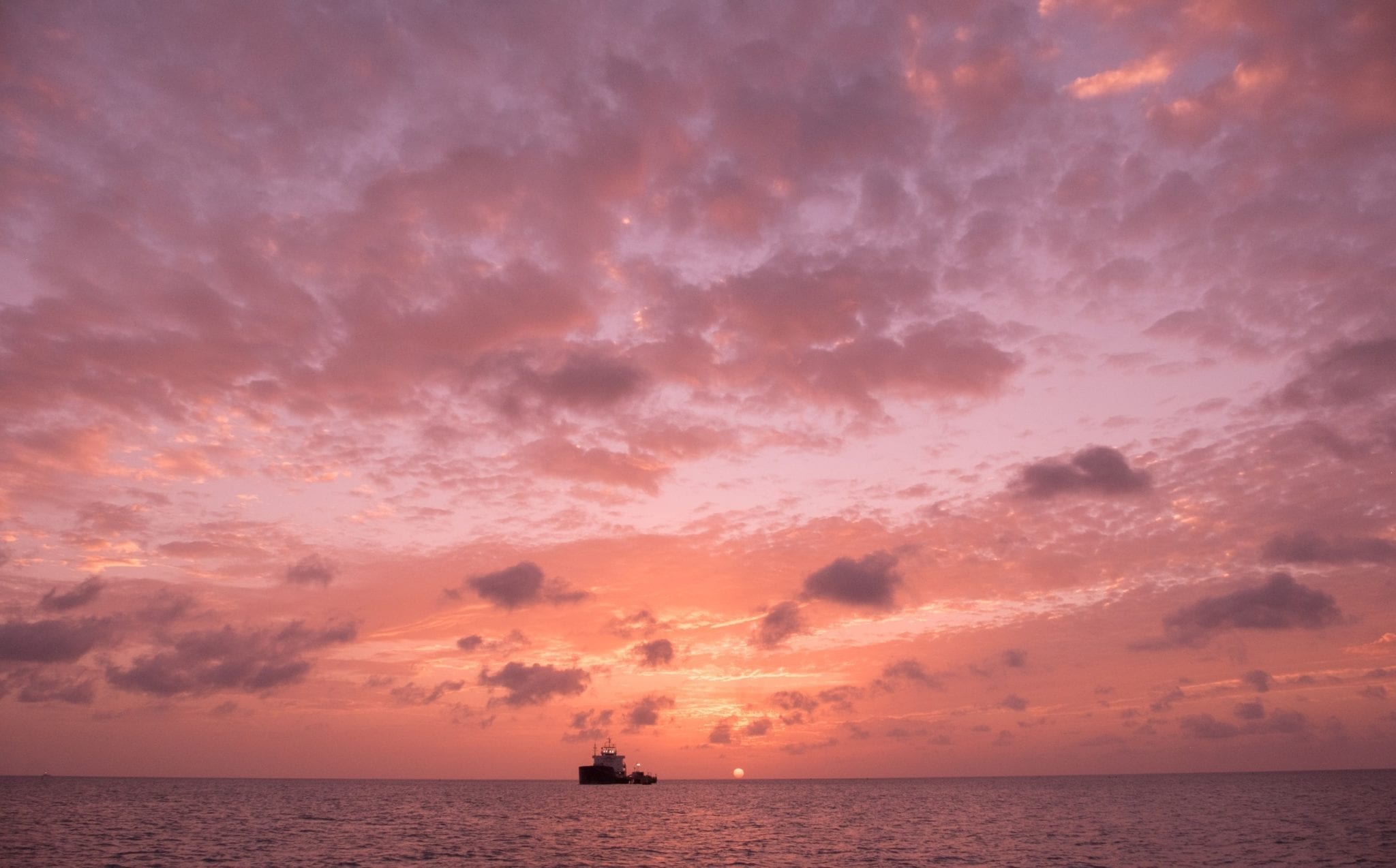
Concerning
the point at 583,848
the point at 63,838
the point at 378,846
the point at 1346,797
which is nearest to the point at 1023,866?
the point at 583,848

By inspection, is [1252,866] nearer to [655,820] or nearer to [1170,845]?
[1170,845]

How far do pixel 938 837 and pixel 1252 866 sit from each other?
38.7m

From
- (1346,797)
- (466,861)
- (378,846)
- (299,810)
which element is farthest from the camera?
(1346,797)

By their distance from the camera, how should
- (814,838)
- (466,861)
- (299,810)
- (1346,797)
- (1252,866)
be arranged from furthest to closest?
(1346,797) < (299,810) < (814,838) < (466,861) < (1252,866)

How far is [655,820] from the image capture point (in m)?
146

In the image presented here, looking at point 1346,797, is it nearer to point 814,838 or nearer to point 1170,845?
point 1170,845

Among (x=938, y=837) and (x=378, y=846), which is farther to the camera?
(x=938, y=837)

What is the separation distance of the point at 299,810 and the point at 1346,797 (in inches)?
9095

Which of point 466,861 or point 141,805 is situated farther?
point 141,805

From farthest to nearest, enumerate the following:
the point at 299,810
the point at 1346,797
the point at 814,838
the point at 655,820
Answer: the point at 1346,797 → the point at 299,810 → the point at 655,820 → the point at 814,838

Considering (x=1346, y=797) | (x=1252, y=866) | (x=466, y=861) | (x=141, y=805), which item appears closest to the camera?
(x=1252, y=866)

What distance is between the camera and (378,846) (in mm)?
94625

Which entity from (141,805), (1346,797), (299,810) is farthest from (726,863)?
(1346,797)

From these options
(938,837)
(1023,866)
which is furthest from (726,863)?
(938,837)
